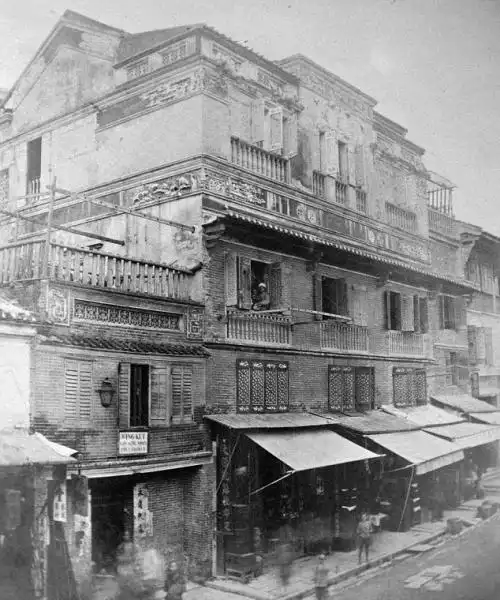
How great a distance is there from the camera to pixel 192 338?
43.9ft

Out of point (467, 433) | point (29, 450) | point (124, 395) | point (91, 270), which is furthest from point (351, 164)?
point (29, 450)

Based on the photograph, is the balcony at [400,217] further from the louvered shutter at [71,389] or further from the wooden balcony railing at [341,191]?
the louvered shutter at [71,389]

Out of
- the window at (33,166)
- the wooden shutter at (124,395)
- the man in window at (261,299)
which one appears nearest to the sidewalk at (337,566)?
the wooden shutter at (124,395)

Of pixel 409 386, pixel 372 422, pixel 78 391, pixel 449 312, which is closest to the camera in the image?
pixel 78 391

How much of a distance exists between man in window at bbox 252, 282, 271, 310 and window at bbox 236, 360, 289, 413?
1.28m

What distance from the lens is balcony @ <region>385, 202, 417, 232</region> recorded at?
20.5 meters

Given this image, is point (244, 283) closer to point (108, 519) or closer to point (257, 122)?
point (257, 122)

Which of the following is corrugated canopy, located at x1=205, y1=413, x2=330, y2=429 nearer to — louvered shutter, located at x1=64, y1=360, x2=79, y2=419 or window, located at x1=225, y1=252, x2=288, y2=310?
window, located at x1=225, y1=252, x2=288, y2=310

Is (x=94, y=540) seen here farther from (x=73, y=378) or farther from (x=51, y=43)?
(x=51, y=43)

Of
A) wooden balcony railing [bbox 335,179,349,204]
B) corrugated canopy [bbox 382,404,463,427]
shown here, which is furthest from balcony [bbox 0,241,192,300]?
corrugated canopy [bbox 382,404,463,427]

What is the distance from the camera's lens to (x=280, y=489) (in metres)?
14.6

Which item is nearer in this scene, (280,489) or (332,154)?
(280,489)

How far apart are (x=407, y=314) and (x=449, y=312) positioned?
286cm

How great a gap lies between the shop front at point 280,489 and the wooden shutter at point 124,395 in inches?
80.1
